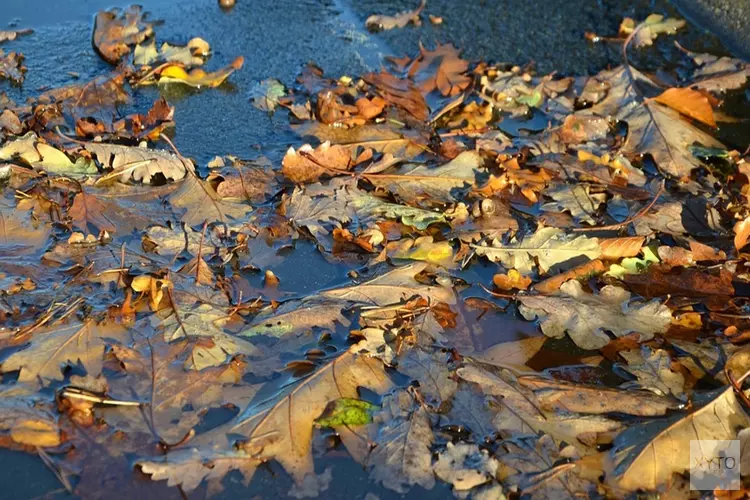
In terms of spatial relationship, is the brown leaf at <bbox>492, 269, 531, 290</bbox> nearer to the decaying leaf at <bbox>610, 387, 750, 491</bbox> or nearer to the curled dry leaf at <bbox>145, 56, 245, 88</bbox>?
the decaying leaf at <bbox>610, 387, 750, 491</bbox>

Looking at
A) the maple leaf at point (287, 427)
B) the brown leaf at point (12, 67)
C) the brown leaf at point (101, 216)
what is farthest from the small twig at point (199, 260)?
the brown leaf at point (12, 67)

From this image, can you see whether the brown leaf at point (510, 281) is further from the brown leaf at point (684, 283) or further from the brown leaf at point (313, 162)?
the brown leaf at point (313, 162)

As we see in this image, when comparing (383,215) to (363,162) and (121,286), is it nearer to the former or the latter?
(363,162)

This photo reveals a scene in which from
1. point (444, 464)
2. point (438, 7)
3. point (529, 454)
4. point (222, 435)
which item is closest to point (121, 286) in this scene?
point (222, 435)

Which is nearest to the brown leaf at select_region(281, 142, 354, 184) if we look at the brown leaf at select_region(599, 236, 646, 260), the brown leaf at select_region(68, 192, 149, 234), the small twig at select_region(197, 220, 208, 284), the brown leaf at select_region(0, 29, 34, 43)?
the small twig at select_region(197, 220, 208, 284)

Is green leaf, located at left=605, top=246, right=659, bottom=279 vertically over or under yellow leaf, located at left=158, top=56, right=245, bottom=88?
under

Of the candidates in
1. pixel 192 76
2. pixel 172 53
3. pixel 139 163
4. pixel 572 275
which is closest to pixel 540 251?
pixel 572 275
